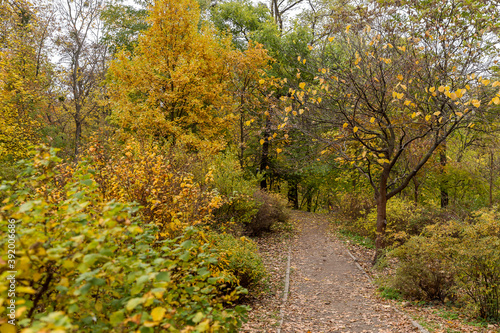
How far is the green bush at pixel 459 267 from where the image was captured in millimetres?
5367

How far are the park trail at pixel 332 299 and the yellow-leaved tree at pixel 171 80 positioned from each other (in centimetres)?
609

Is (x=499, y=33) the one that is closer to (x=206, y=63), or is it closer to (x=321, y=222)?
(x=206, y=63)

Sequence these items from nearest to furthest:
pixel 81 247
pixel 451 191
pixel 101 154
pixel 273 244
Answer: pixel 81 247 → pixel 101 154 → pixel 273 244 → pixel 451 191

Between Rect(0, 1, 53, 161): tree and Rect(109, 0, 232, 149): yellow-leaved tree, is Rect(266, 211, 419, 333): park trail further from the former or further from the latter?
Rect(0, 1, 53, 161): tree

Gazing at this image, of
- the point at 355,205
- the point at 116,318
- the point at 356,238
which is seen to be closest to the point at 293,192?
the point at 355,205

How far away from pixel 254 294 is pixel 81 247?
5673 millimetres

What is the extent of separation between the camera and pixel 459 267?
557 centimetres

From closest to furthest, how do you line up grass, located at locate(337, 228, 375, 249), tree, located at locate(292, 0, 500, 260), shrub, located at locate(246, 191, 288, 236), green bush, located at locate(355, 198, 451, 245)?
tree, located at locate(292, 0, 500, 260) < green bush, located at locate(355, 198, 451, 245) < grass, located at locate(337, 228, 375, 249) < shrub, located at locate(246, 191, 288, 236)

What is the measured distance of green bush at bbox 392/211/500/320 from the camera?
537 cm

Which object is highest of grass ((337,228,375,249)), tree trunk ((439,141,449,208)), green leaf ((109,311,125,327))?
tree trunk ((439,141,449,208))

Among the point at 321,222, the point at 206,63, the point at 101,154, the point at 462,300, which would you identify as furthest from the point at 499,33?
the point at 321,222

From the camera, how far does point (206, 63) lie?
13.6 metres

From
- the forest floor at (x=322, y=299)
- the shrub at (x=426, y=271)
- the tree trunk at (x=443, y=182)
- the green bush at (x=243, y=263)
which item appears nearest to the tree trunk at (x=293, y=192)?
the tree trunk at (x=443, y=182)

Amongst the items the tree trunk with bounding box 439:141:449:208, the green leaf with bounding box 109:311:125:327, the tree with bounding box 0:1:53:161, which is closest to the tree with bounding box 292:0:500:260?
the tree trunk with bounding box 439:141:449:208
